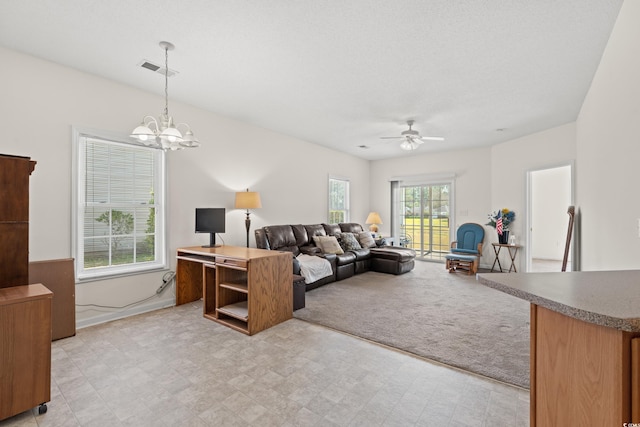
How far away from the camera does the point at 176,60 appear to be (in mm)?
2936

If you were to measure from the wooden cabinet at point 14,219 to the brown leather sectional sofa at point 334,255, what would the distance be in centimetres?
302

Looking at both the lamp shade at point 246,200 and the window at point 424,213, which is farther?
the window at point 424,213

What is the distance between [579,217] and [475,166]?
101 inches

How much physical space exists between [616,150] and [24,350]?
4.42 m

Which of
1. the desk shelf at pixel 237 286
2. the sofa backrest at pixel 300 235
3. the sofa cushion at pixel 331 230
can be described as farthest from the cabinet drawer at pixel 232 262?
the sofa cushion at pixel 331 230

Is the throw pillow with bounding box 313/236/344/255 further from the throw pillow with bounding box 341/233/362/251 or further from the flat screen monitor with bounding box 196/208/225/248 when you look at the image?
the flat screen monitor with bounding box 196/208/225/248

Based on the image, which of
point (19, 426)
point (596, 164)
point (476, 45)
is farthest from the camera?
point (596, 164)

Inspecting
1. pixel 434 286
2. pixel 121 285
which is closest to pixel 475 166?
pixel 434 286

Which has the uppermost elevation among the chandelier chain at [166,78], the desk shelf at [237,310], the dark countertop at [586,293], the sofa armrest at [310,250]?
the chandelier chain at [166,78]

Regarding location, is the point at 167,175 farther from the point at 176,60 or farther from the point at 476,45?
the point at 476,45

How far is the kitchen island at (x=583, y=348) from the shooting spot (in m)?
0.84

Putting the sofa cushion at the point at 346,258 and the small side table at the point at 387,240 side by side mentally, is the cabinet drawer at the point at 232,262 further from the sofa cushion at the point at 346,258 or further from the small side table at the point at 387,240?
the small side table at the point at 387,240

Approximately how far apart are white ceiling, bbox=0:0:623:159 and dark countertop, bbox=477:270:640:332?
196cm

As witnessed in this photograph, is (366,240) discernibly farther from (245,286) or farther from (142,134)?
(142,134)
